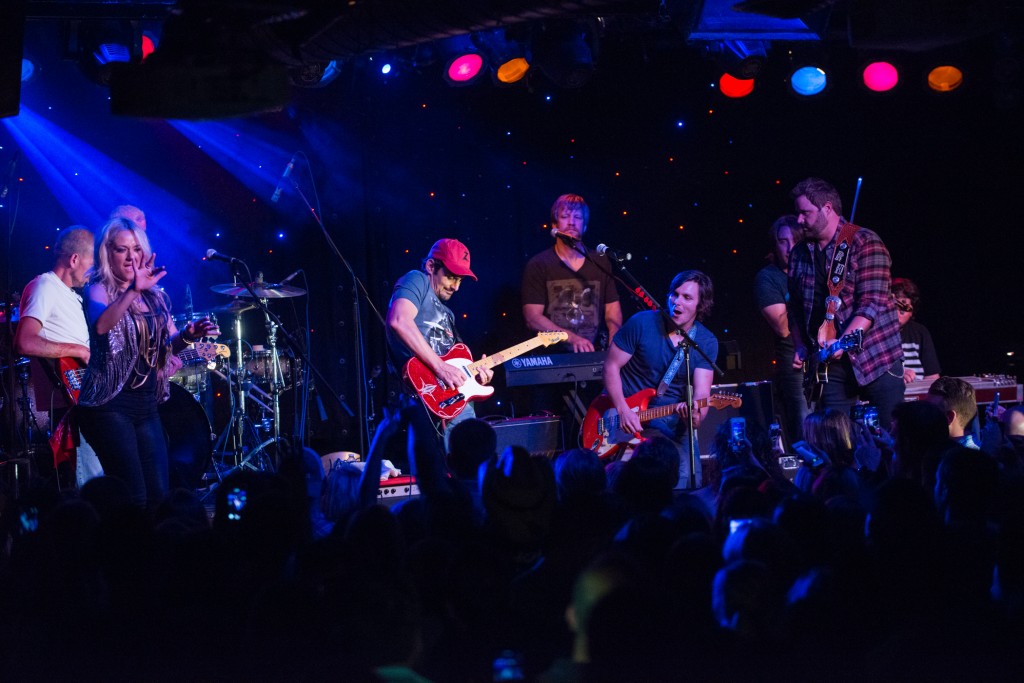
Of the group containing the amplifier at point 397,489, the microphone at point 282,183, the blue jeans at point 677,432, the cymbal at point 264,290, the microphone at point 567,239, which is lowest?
the amplifier at point 397,489

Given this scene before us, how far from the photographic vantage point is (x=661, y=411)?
7387 millimetres

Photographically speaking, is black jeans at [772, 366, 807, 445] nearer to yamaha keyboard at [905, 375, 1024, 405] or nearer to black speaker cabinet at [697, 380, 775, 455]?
black speaker cabinet at [697, 380, 775, 455]

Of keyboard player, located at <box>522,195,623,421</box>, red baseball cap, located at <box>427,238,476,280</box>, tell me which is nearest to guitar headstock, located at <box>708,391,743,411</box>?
keyboard player, located at <box>522,195,623,421</box>

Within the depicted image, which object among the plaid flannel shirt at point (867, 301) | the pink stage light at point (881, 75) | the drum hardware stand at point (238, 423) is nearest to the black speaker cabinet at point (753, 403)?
the plaid flannel shirt at point (867, 301)

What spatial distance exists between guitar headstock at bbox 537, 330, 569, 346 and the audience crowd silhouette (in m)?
4.59

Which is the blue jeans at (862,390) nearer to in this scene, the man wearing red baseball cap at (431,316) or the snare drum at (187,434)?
the man wearing red baseball cap at (431,316)

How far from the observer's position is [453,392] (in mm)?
7570

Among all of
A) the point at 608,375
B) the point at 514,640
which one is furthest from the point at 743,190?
the point at 514,640

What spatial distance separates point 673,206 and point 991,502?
261 inches

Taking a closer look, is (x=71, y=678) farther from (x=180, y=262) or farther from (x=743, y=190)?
(x=743, y=190)

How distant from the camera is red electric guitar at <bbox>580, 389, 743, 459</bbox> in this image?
741 centimetres

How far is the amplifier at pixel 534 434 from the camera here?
7.64 m

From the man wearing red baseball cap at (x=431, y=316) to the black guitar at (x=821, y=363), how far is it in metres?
2.37

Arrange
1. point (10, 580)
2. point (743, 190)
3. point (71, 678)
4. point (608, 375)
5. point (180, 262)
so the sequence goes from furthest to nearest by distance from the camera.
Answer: point (743, 190) → point (180, 262) → point (608, 375) → point (10, 580) → point (71, 678)
